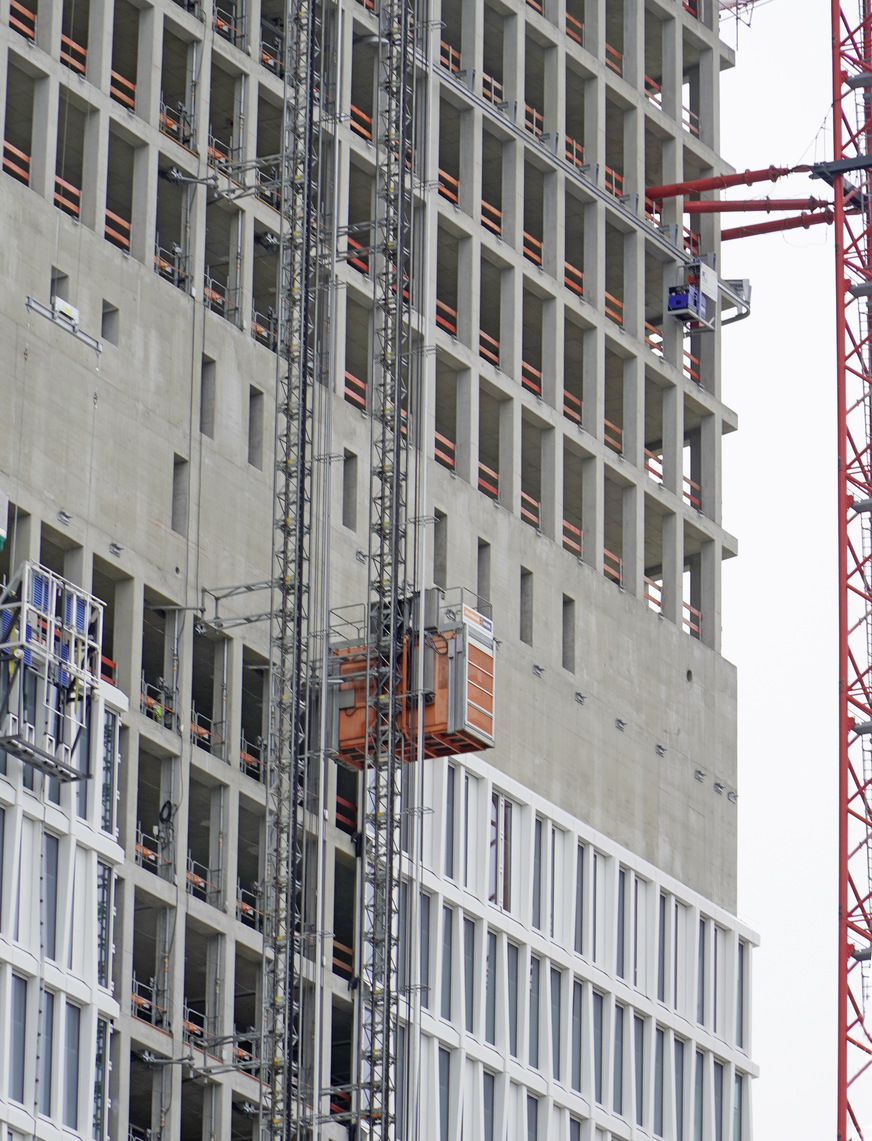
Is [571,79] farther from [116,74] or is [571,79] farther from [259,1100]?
[259,1100]

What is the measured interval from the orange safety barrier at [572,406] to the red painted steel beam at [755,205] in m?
10.3

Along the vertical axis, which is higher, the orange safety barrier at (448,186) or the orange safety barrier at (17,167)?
the orange safety barrier at (448,186)

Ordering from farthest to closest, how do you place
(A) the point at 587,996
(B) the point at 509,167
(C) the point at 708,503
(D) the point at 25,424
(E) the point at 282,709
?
(C) the point at 708,503 → (B) the point at 509,167 → (A) the point at 587,996 → (E) the point at 282,709 → (D) the point at 25,424

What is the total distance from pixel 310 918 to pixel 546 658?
18111 millimetres

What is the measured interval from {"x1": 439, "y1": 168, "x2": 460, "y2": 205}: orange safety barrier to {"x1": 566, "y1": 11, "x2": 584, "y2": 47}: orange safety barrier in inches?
377

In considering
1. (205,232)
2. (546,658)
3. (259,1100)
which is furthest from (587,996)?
(205,232)

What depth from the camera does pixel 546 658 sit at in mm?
113500

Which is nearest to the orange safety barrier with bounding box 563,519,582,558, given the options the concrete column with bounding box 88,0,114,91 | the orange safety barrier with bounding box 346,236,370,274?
the orange safety barrier with bounding box 346,236,370,274

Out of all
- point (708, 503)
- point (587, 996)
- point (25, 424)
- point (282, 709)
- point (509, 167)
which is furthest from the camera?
point (708, 503)

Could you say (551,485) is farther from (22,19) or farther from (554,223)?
(22,19)

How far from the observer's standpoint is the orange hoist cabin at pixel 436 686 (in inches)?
3932

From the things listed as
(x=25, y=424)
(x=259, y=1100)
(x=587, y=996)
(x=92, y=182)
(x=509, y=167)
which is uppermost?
(x=509, y=167)

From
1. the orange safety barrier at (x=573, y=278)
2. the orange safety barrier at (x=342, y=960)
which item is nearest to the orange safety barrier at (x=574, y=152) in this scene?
the orange safety barrier at (x=573, y=278)

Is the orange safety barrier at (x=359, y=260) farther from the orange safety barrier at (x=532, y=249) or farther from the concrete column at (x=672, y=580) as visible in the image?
the concrete column at (x=672, y=580)
